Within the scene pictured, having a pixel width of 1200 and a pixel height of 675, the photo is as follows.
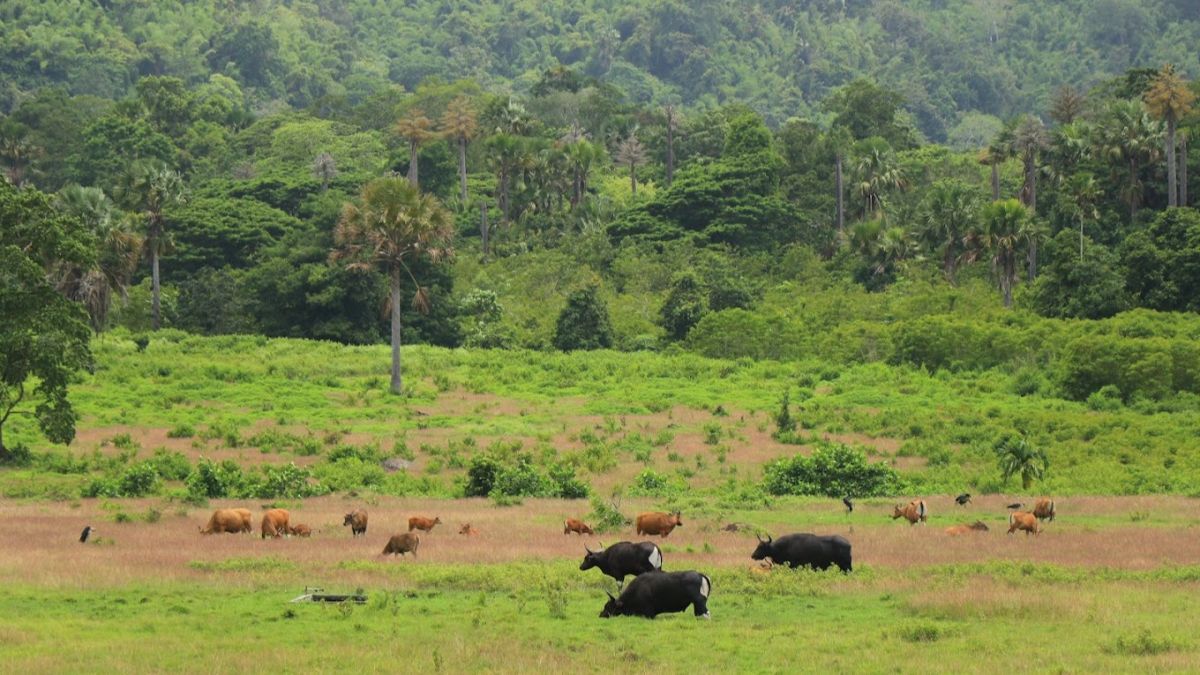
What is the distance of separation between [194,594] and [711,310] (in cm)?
6740

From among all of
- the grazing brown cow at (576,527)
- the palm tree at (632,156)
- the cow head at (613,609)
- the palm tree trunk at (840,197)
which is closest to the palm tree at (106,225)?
the grazing brown cow at (576,527)

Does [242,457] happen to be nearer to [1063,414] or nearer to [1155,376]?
[1063,414]

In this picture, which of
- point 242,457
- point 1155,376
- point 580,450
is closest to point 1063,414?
point 1155,376

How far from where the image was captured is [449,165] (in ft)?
392

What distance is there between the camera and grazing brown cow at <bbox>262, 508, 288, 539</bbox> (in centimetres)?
3231

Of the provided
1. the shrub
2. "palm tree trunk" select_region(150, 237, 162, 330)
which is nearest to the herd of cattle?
the shrub

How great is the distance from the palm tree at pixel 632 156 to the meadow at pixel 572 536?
5083 centimetres

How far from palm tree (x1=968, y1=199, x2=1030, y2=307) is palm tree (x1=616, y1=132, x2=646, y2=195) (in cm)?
4573

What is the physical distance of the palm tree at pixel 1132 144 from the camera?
92625 millimetres

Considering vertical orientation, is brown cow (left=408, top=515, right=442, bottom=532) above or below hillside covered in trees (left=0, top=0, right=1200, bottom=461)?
below

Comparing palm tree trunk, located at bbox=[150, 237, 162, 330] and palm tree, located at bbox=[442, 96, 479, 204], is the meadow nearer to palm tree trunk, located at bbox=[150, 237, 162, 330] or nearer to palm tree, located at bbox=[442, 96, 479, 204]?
palm tree trunk, located at bbox=[150, 237, 162, 330]

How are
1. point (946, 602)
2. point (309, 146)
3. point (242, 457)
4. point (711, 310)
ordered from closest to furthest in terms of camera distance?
point (946, 602) < point (242, 457) < point (711, 310) < point (309, 146)

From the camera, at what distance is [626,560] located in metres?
25.1

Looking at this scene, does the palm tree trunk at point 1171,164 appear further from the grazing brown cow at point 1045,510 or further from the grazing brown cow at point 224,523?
the grazing brown cow at point 224,523
